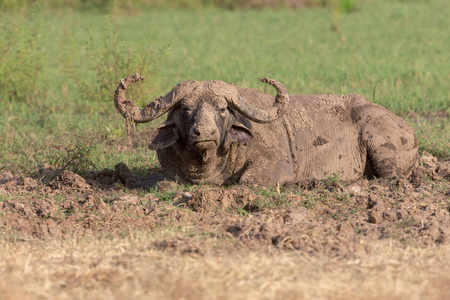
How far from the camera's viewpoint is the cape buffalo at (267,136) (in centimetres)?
600

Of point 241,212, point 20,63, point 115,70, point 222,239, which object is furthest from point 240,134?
point 20,63

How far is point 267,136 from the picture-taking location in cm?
666

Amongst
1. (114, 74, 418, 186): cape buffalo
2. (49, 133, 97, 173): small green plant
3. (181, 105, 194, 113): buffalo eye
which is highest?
(181, 105, 194, 113): buffalo eye

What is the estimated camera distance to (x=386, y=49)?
13898mm

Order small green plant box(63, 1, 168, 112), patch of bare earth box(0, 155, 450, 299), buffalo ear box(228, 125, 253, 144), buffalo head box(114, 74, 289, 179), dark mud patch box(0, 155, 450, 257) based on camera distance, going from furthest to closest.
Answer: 1. small green plant box(63, 1, 168, 112)
2. buffalo ear box(228, 125, 253, 144)
3. buffalo head box(114, 74, 289, 179)
4. dark mud patch box(0, 155, 450, 257)
5. patch of bare earth box(0, 155, 450, 299)

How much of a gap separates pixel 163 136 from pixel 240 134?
0.73m

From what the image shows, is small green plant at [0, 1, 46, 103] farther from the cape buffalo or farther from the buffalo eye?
the buffalo eye

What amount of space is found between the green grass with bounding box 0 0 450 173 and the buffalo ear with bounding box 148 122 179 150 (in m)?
1.24

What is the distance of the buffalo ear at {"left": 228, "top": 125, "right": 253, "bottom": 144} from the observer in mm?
6277

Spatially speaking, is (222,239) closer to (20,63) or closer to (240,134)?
(240,134)

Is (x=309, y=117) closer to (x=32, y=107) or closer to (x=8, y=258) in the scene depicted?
(x=8, y=258)

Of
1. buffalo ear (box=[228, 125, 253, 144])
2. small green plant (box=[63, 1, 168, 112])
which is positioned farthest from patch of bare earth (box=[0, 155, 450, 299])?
small green plant (box=[63, 1, 168, 112])

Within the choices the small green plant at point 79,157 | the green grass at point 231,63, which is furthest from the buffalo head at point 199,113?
the green grass at point 231,63

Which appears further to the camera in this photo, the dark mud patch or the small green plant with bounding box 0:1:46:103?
the small green plant with bounding box 0:1:46:103
